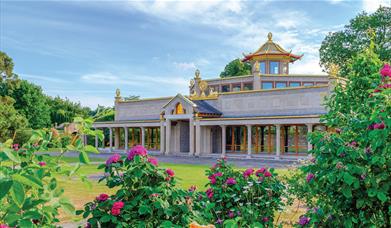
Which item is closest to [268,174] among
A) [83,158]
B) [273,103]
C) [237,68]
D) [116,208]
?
[116,208]

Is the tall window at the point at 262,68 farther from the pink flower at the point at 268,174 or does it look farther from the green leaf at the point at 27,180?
the green leaf at the point at 27,180

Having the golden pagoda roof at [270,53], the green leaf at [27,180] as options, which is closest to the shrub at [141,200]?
the green leaf at [27,180]

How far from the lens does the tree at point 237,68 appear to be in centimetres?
5959

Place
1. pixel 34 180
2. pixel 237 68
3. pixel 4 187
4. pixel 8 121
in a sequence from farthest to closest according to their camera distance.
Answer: pixel 237 68
pixel 8 121
pixel 34 180
pixel 4 187

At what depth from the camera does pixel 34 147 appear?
261 centimetres

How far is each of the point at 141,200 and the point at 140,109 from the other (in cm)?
3648

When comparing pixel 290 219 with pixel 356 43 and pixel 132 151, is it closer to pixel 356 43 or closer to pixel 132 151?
pixel 132 151

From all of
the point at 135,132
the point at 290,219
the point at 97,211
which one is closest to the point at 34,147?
the point at 97,211

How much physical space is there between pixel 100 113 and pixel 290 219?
273 inches

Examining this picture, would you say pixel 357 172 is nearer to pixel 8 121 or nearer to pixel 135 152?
pixel 135 152

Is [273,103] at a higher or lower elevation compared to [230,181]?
higher

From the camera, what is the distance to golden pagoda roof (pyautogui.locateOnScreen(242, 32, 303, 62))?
136ft

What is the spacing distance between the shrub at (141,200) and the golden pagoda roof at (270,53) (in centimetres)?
3880

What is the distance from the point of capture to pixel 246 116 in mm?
30484
